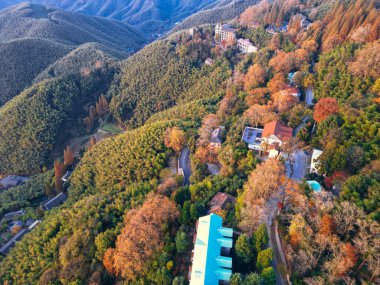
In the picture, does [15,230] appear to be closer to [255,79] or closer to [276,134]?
[276,134]

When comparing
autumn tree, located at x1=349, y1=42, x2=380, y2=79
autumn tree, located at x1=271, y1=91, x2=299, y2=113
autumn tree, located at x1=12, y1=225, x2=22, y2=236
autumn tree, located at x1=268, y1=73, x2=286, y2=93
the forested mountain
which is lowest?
autumn tree, located at x1=12, y1=225, x2=22, y2=236

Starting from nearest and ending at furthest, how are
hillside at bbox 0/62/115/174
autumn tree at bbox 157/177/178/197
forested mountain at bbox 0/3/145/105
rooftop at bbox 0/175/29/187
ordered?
1. autumn tree at bbox 157/177/178/197
2. rooftop at bbox 0/175/29/187
3. hillside at bbox 0/62/115/174
4. forested mountain at bbox 0/3/145/105

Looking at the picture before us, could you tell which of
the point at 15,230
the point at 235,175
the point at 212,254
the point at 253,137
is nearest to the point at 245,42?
the point at 253,137

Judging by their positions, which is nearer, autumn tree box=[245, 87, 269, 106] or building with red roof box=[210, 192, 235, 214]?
building with red roof box=[210, 192, 235, 214]

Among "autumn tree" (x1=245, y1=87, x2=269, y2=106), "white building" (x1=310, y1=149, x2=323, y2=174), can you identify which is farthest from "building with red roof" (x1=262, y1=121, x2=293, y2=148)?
"autumn tree" (x1=245, y1=87, x2=269, y2=106)

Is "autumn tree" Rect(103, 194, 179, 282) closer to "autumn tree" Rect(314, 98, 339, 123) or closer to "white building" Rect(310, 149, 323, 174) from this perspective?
"white building" Rect(310, 149, 323, 174)

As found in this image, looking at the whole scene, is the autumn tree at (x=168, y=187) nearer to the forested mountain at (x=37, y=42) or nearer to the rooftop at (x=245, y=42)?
the rooftop at (x=245, y=42)

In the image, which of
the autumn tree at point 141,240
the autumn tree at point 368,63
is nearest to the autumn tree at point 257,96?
the autumn tree at point 368,63

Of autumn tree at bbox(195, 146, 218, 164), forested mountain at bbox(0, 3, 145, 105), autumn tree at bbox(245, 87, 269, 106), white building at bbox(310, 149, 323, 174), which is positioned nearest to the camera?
white building at bbox(310, 149, 323, 174)
